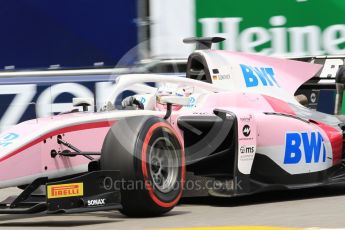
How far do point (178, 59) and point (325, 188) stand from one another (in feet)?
11.9

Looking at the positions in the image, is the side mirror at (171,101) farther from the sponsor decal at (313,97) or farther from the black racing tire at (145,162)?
the sponsor decal at (313,97)

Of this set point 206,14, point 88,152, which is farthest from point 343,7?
point 88,152

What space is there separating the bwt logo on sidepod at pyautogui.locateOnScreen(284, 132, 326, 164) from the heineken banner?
3.87 m

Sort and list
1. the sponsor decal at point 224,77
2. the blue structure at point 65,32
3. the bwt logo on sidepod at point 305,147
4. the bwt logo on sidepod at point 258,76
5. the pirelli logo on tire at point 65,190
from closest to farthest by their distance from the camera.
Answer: the pirelli logo on tire at point 65,190
the bwt logo on sidepod at point 305,147
the sponsor decal at point 224,77
the bwt logo on sidepod at point 258,76
the blue structure at point 65,32

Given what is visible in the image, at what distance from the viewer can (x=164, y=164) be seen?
6855 millimetres

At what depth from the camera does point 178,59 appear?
38.9 ft

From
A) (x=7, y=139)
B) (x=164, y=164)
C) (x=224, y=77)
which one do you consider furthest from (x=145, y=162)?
(x=224, y=77)

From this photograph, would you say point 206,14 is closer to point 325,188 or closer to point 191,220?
point 325,188

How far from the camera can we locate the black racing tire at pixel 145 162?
6.48 meters

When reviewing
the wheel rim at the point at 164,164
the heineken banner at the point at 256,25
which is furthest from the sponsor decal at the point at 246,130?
the heineken banner at the point at 256,25

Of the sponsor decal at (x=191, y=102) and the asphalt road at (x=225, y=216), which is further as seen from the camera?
the sponsor decal at (x=191, y=102)

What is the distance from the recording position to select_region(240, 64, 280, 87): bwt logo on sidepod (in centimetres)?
822

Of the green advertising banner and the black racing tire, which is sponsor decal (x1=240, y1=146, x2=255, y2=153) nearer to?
the black racing tire

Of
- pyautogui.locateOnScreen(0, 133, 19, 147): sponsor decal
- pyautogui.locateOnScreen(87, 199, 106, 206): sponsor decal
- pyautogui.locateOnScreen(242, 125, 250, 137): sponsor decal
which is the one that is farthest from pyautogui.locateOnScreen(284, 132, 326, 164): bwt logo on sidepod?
pyautogui.locateOnScreen(0, 133, 19, 147): sponsor decal
